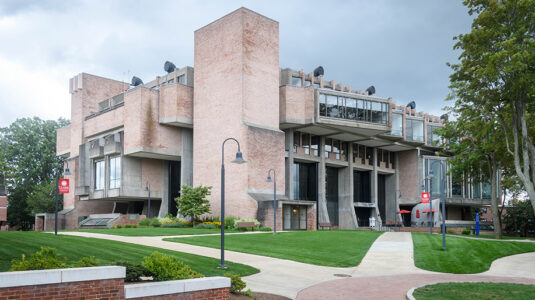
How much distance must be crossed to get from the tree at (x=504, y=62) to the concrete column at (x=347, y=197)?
3064 cm

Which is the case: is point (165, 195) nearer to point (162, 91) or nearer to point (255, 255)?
point (162, 91)

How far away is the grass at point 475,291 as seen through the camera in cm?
1245

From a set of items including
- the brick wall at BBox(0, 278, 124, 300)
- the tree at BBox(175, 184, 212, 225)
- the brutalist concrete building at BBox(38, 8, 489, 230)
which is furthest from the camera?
the brutalist concrete building at BBox(38, 8, 489, 230)

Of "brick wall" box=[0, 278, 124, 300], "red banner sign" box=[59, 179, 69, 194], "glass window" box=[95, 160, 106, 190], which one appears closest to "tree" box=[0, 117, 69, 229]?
"glass window" box=[95, 160, 106, 190]

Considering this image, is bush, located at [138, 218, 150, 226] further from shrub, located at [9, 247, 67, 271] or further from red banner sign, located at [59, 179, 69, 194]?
shrub, located at [9, 247, 67, 271]

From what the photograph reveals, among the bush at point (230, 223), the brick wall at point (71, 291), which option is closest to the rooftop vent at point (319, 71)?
the bush at point (230, 223)

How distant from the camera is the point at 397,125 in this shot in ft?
190

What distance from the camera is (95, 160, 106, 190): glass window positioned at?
55.6 meters

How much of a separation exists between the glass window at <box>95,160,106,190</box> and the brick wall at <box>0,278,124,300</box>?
49174 mm

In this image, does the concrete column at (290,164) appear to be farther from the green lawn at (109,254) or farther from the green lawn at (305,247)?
the green lawn at (109,254)

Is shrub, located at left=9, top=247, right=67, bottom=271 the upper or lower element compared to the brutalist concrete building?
lower

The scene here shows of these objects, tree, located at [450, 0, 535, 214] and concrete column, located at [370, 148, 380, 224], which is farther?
concrete column, located at [370, 148, 380, 224]

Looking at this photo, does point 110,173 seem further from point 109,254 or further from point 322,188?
point 109,254

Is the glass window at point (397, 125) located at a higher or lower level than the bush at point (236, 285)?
higher
